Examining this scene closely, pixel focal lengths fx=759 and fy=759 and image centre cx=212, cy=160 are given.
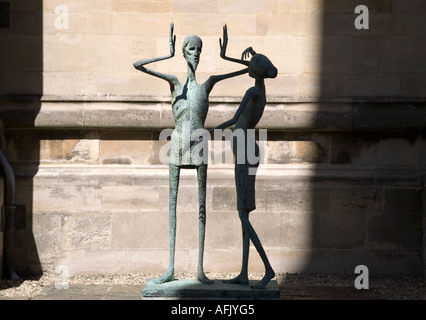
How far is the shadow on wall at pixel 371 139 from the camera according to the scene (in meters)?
Answer: 8.97

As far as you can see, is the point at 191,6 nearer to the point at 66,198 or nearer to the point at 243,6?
the point at 243,6

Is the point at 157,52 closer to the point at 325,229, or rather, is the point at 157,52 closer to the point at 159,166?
the point at 159,166

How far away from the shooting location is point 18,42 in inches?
358

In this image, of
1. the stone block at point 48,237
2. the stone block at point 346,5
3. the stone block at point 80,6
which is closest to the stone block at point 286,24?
the stone block at point 346,5

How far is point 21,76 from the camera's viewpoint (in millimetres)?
9086

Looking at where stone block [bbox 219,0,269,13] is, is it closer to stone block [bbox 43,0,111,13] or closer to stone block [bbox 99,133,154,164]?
stone block [bbox 43,0,111,13]

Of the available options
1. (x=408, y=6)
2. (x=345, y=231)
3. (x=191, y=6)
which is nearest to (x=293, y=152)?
(x=345, y=231)

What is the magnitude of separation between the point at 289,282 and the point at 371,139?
204cm

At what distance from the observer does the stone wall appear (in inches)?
351

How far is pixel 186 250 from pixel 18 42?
10.5ft

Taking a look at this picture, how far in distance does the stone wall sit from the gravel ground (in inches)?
5.6

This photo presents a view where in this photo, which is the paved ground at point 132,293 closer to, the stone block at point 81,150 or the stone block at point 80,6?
the stone block at point 81,150

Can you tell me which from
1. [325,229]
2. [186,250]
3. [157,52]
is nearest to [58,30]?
[157,52]

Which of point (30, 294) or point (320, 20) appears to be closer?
point (30, 294)
